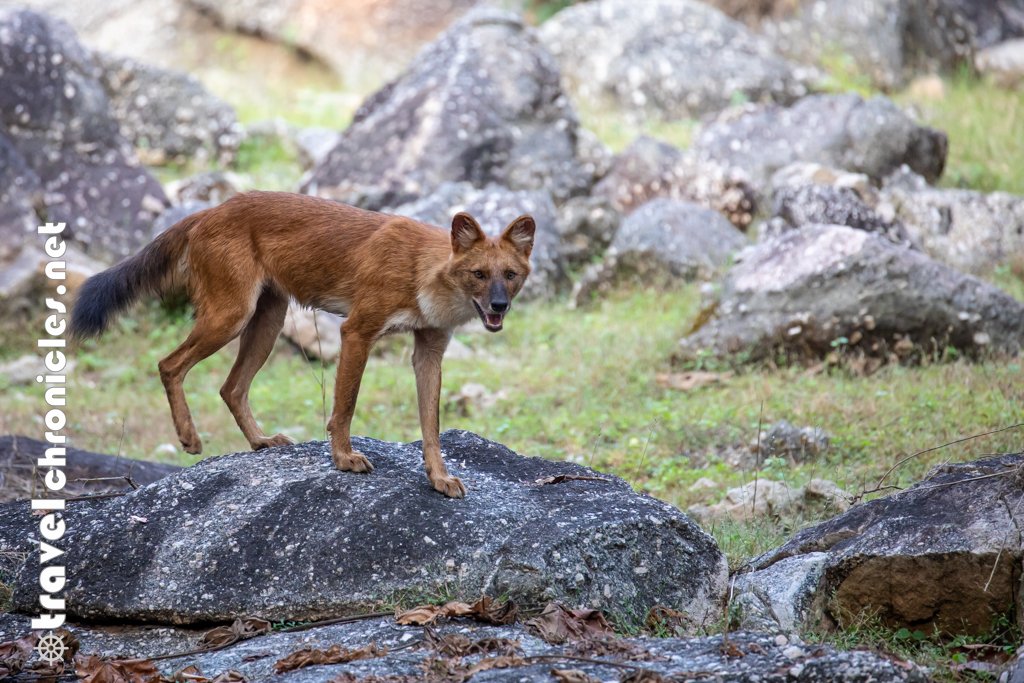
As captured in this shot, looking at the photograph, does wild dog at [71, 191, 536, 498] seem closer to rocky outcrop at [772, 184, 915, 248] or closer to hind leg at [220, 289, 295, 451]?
hind leg at [220, 289, 295, 451]

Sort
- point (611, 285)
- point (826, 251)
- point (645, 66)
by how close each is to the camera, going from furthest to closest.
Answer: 1. point (645, 66)
2. point (611, 285)
3. point (826, 251)

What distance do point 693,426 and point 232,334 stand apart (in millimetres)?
3633

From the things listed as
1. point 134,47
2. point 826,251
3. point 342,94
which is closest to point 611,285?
point 826,251

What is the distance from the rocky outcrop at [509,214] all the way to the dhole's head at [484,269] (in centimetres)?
517

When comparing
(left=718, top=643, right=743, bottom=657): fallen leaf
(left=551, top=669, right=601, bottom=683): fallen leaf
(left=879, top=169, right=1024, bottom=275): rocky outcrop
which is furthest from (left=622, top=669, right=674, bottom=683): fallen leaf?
(left=879, top=169, right=1024, bottom=275): rocky outcrop

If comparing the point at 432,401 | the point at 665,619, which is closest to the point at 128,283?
the point at 432,401

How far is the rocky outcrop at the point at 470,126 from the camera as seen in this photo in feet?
37.7

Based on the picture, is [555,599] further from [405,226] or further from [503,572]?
[405,226]

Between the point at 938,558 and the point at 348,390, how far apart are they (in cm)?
280

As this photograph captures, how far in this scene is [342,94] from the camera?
18.0 m

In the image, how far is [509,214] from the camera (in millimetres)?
10109

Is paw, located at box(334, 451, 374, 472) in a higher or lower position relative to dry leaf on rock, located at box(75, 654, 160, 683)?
higher

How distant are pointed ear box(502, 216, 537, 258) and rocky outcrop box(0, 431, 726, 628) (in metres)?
1.31

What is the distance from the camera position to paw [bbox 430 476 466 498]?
4.39 metres
